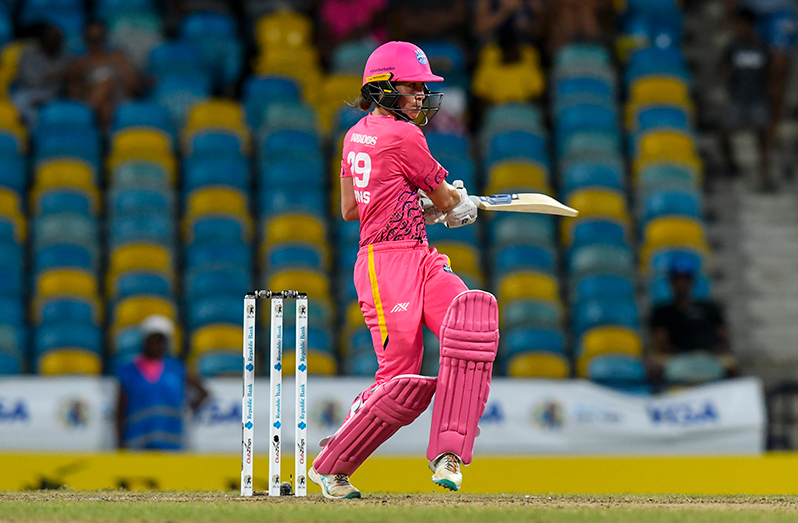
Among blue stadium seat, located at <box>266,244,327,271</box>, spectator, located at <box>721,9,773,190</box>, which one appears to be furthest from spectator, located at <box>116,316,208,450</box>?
spectator, located at <box>721,9,773,190</box>

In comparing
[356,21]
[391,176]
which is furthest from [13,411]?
[356,21]

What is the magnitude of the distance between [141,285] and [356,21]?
351cm

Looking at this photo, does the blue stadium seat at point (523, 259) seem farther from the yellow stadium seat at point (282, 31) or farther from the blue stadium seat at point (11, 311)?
the blue stadium seat at point (11, 311)

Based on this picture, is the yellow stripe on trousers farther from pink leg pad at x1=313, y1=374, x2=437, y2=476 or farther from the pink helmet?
the pink helmet

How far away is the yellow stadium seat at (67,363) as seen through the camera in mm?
9164

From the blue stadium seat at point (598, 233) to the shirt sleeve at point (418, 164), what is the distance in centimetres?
551

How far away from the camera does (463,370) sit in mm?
4898

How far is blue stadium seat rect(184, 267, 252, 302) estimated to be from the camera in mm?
9898

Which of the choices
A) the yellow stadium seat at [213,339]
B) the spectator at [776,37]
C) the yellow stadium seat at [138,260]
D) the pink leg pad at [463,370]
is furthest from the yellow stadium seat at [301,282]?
the pink leg pad at [463,370]

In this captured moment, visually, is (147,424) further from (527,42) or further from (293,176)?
(527,42)

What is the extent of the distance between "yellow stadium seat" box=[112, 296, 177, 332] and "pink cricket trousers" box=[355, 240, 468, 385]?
4760 mm

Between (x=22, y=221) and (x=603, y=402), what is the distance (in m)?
4.69

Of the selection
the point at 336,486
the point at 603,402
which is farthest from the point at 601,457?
the point at 336,486

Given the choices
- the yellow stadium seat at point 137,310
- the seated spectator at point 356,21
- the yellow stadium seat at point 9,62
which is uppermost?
the seated spectator at point 356,21
